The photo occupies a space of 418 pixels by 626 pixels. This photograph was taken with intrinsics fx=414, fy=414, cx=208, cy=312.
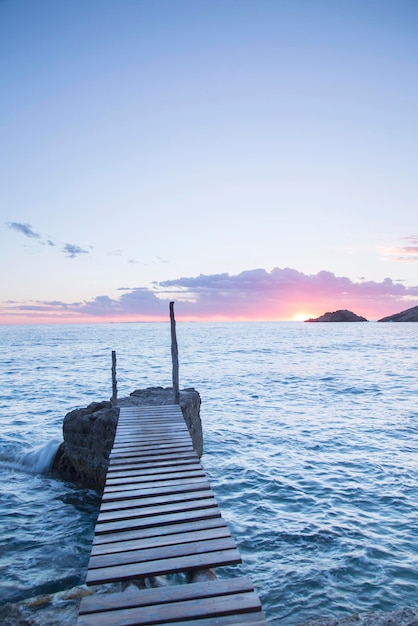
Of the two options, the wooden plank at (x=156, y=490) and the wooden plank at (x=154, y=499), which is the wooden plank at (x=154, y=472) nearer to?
the wooden plank at (x=156, y=490)

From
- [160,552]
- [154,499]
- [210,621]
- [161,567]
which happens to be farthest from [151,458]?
[210,621]

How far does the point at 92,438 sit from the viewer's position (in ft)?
40.6

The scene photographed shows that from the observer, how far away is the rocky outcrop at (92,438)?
12.1 metres

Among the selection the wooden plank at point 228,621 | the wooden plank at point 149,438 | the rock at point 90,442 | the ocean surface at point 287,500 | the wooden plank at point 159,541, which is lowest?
the ocean surface at point 287,500

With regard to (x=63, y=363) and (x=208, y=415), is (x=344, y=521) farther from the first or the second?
(x=63, y=363)

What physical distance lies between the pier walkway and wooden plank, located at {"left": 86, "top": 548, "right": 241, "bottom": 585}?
0.01 metres

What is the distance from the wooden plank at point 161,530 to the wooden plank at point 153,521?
0.12ft

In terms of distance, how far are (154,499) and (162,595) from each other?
2473 mm

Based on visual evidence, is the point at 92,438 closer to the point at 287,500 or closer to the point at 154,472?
the point at 154,472

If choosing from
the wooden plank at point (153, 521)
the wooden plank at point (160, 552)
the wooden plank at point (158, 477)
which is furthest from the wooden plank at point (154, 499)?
the wooden plank at point (160, 552)

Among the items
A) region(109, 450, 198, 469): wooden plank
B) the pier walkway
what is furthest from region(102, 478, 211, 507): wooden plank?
region(109, 450, 198, 469): wooden plank

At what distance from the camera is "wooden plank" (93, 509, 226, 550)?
17.9 ft

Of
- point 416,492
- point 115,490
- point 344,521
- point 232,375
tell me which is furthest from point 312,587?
point 232,375

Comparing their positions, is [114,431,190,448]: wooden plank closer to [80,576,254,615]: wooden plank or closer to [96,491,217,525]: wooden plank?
[96,491,217,525]: wooden plank
